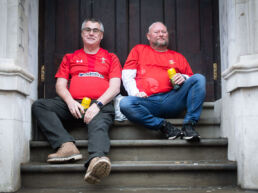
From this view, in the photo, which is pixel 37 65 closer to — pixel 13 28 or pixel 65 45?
pixel 65 45

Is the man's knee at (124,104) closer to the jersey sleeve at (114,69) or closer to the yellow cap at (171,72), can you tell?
the jersey sleeve at (114,69)

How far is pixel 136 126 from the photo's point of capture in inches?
112

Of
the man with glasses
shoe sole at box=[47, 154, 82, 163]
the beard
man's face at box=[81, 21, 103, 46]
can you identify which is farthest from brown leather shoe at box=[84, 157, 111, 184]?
the beard

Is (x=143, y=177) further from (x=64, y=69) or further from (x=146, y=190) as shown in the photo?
(x=64, y=69)

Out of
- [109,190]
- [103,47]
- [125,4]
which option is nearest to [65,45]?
[103,47]

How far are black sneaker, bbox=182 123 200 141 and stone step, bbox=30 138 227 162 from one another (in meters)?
0.05

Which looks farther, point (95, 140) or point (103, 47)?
point (103, 47)

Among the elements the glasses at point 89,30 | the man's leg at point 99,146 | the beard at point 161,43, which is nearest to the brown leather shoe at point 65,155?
the man's leg at point 99,146

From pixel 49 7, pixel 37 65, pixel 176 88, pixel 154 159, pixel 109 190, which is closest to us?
pixel 109 190

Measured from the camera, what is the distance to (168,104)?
113 inches

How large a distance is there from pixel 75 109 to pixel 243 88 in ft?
4.24

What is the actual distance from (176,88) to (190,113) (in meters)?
0.27

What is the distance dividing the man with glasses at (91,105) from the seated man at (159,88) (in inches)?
6.5

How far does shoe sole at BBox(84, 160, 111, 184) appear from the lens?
6.95ft
